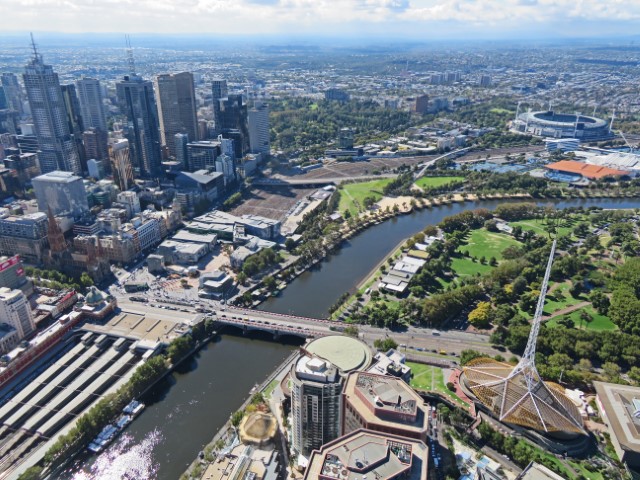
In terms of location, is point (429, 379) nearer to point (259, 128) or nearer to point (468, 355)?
point (468, 355)

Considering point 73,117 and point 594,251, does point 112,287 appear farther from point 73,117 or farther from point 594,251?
point 594,251

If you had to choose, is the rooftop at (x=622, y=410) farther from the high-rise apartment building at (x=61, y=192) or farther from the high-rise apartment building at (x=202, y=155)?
the high-rise apartment building at (x=202, y=155)

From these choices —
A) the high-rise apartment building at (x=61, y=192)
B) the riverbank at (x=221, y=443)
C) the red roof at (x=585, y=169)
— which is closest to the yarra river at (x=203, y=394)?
the riverbank at (x=221, y=443)

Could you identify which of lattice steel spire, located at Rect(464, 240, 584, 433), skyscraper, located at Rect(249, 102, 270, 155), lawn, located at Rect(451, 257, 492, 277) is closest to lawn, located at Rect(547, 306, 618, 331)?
lawn, located at Rect(451, 257, 492, 277)

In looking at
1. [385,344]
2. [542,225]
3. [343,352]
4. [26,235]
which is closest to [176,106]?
[26,235]

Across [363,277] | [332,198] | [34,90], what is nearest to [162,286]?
[363,277]
